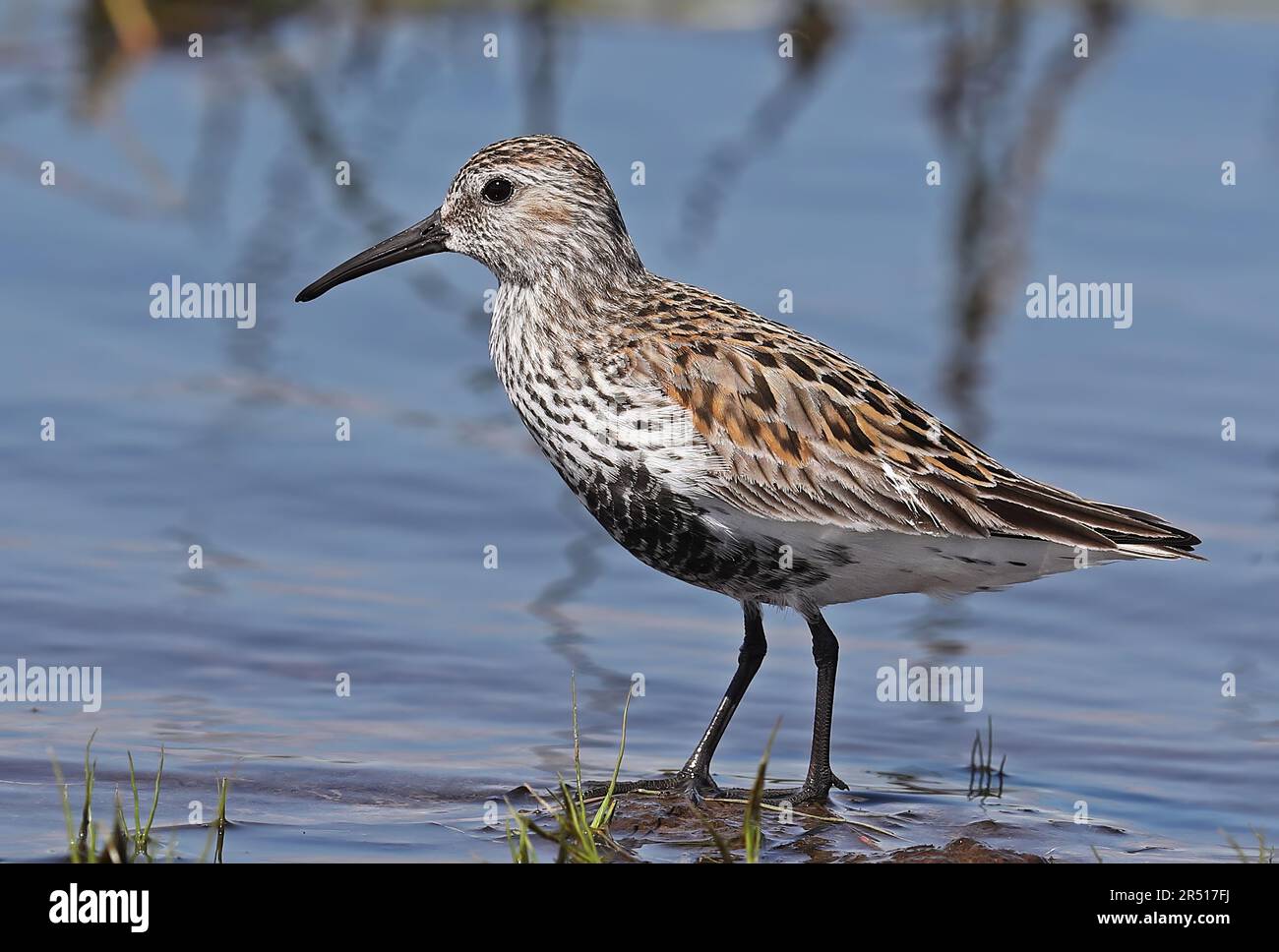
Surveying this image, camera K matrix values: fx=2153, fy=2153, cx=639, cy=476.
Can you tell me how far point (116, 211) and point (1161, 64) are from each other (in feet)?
29.3

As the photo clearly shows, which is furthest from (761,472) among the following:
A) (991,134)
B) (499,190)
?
(991,134)

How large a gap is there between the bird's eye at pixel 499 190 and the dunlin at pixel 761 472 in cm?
31

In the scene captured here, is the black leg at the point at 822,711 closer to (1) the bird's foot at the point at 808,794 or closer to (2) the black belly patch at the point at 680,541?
(1) the bird's foot at the point at 808,794

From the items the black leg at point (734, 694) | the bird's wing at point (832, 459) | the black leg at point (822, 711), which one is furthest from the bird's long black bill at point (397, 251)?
the black leg at point (822, 711)

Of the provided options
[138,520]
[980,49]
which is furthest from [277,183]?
[980,49]

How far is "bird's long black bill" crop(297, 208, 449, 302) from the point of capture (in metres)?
9.72

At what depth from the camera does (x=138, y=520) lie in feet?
39.1

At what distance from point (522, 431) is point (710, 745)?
467 centimetres

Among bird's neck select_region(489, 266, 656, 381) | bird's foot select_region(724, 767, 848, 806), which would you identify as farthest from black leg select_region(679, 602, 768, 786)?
bird's neck select_region(489, 266, 656, 381)

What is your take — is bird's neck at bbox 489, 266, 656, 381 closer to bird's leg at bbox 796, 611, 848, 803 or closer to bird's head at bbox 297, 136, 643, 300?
bird's head at bbox 297, 136, 643, 300

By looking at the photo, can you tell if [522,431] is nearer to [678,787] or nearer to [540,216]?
[540,216]

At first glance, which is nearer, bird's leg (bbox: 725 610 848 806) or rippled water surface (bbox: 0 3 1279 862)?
bird's leg (bbox: 725 610 848 806)

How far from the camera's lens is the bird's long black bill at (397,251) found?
972 cm

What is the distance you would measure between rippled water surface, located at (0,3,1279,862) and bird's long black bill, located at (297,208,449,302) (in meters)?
1.87
